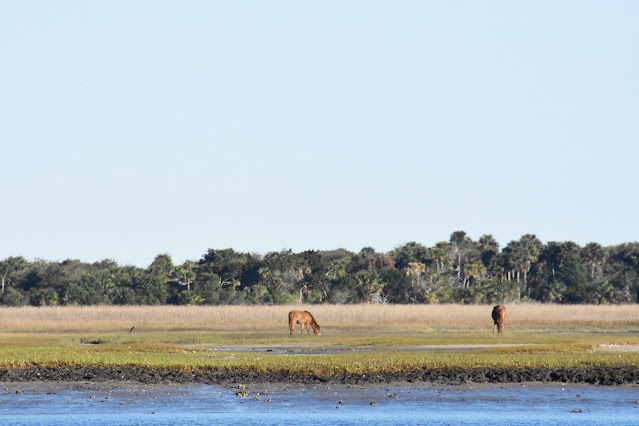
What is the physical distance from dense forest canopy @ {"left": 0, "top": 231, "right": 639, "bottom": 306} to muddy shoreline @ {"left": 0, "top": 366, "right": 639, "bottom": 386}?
55.1m

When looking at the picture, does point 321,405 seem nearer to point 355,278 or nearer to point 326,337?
point 326,337

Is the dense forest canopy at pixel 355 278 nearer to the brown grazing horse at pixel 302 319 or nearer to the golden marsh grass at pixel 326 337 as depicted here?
the golden marsh grass at pixel 326 337

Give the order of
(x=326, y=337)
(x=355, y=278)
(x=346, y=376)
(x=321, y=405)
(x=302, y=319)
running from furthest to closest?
(x=355, y=278) < (x=302, y=319) < (x=326, y=337) < (x=346, y=376) < (x=321, y=405)

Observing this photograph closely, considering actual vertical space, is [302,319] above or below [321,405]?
above

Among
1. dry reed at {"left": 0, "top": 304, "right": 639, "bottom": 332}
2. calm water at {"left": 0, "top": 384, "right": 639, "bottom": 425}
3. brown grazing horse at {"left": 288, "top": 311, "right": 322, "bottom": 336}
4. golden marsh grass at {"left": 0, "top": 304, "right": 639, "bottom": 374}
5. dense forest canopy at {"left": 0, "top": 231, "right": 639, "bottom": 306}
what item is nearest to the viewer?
calm water at {"left": 0, "top": 384, "right": 639, "bottom": 425}

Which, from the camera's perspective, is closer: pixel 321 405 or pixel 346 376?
pixel 321 405

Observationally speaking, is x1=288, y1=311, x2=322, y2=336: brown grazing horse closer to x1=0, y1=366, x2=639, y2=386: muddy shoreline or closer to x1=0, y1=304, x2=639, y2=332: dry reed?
x1=0, y1=304, x2=639, y2=332: dry reed

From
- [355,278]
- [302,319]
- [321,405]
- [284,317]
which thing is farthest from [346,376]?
[355,278]

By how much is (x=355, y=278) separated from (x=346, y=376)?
219 feet

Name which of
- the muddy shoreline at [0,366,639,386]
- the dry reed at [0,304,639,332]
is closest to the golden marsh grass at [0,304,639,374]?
the dry reed at [0,304,639,332]

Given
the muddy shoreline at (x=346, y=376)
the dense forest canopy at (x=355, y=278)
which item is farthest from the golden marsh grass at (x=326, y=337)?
the dense forest canopy at (x=355, y=278)

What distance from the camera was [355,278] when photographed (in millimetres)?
95312

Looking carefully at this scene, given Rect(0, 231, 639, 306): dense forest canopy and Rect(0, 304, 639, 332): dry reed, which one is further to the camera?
Rect(0, 231, 639, 306): dense forest canopy

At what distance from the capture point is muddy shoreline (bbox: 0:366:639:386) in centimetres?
2789
